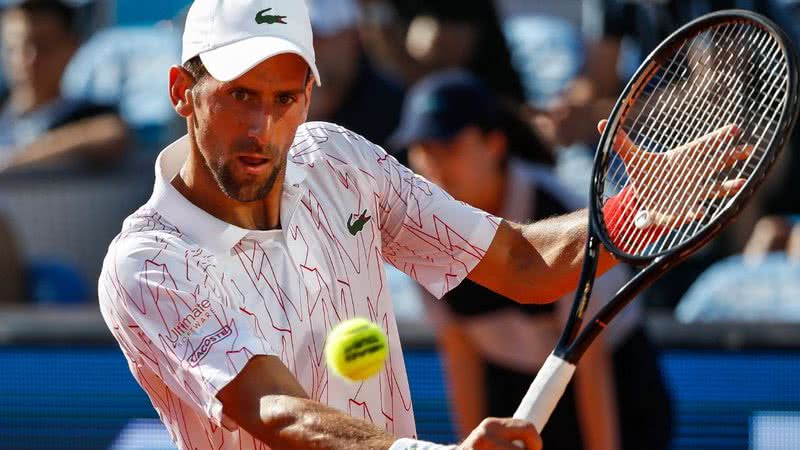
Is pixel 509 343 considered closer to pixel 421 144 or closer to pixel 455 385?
pixel 455 385

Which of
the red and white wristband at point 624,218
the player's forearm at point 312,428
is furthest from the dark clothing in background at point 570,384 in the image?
the player's forearm at point 312,428

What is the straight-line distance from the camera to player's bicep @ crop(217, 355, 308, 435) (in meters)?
2.68

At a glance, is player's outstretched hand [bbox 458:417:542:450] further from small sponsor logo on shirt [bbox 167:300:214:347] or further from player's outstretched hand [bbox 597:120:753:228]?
player's outstretched hand [bbox 597:120:753:228]

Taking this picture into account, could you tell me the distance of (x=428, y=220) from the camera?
327 centimetres

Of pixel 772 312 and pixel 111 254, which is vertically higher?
pixel 111 254

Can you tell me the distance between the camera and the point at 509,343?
211 inches

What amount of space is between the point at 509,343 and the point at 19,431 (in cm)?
224

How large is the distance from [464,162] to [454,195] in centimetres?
13

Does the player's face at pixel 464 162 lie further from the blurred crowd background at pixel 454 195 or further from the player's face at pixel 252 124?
the player's face at pixel 252 124

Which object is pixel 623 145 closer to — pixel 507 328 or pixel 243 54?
pixel 243 54

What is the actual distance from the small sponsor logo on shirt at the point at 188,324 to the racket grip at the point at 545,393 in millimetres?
631

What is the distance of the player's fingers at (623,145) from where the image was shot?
10.4ft

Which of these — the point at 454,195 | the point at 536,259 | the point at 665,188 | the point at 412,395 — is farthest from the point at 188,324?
the point at 412,395

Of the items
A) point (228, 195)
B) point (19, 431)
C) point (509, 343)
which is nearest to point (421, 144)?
point (509, 343)
